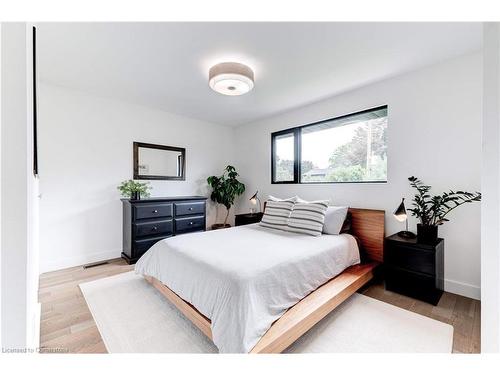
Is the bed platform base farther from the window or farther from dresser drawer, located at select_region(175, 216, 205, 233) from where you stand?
the window

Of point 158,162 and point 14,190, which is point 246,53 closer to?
point 14,190

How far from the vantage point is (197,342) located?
1529 mm

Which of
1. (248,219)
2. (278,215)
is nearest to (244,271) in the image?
(278,215)

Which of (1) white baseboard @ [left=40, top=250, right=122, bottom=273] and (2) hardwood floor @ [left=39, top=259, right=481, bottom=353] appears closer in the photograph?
(2) hardwood floor @ [left=39, top=259, right=481, bottom=353]

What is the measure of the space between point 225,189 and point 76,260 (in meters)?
2.51

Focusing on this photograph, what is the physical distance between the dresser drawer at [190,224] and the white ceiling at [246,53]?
194 centimetres

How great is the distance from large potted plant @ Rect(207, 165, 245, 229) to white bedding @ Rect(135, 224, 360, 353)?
184 cm

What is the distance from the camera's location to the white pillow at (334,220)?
2584 millimetres

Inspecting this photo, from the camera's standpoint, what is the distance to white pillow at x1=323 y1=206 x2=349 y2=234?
2584 millimetres

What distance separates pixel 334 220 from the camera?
2.62 m

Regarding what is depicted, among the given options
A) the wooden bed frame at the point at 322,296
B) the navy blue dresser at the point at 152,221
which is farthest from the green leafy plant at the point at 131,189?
the wooden bed frame at the point at 322,296

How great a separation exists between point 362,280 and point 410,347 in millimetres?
707

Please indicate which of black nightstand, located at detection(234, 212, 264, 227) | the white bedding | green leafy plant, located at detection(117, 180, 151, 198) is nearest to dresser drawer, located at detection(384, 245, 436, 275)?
the white bedding
